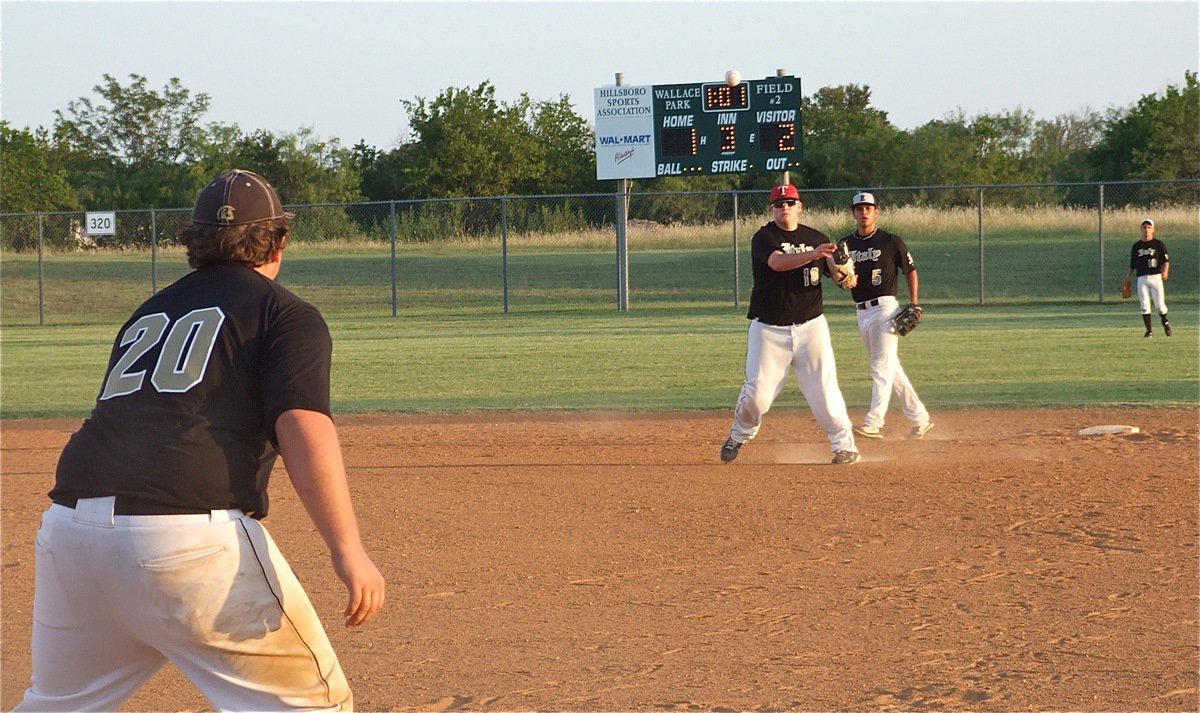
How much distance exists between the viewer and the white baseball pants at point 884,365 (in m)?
10.7

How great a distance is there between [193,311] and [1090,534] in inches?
221

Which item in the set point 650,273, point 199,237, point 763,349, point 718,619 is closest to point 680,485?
point 763,349

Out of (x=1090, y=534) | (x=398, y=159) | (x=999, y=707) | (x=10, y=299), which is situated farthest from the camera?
(x=398, y=159)

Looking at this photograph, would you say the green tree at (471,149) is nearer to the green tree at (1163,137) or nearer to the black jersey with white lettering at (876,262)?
the green tree at (1163,137)

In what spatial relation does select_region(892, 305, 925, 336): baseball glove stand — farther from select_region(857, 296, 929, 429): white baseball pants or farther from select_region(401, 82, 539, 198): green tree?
select_region(401, 82, 539, 198): green tree

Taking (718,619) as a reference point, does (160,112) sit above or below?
above

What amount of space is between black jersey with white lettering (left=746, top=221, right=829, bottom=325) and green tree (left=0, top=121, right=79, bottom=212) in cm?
3870

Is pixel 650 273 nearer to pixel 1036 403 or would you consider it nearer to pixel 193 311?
pixel 1036 403

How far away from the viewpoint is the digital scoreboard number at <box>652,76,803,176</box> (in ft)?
93.2

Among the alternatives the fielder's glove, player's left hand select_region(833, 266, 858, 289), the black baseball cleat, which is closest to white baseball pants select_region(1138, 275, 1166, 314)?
the fielder's glove

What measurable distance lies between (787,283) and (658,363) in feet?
28.0

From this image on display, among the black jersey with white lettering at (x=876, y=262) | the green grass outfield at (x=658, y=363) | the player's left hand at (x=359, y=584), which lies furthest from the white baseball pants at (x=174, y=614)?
the green grass outfield at (x=658, y=363)

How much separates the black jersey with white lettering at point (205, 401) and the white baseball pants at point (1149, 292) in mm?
18840

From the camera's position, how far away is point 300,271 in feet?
120
